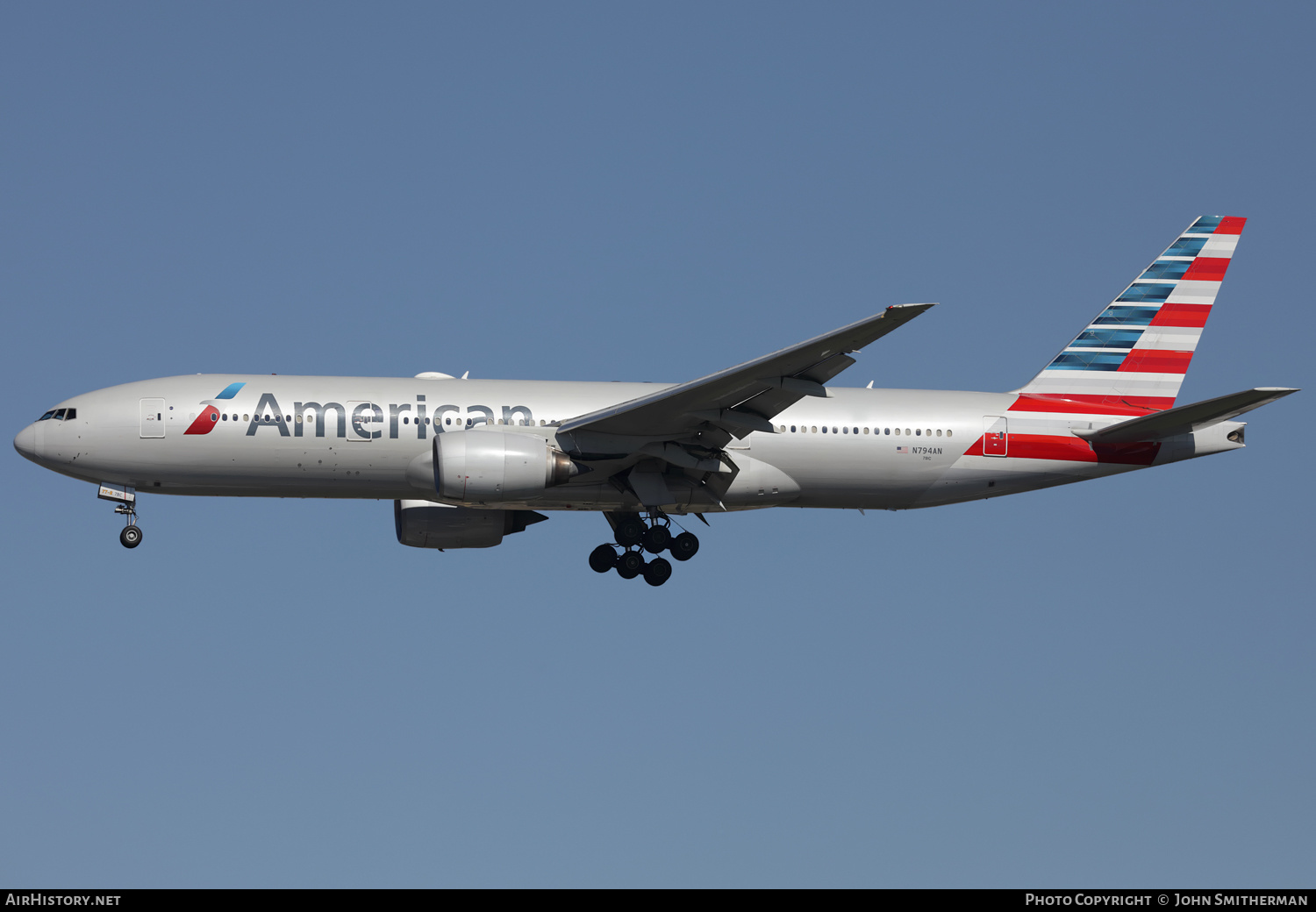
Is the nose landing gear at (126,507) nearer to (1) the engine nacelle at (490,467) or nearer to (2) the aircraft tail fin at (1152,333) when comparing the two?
(1) the engine nacelle at (490,467)

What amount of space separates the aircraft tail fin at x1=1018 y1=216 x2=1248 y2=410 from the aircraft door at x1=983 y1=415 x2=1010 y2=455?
173 centimetres

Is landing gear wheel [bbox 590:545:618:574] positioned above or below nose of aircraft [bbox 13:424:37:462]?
below

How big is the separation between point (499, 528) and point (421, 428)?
4.68 metres

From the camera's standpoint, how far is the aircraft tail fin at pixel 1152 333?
3578cm

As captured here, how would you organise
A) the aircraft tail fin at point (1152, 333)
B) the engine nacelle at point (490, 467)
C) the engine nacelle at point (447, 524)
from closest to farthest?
the engine nacelle at point (490, 467) → the engine nacelle at point (447, 524) → the aircraft tail fin at point (1152, 333)

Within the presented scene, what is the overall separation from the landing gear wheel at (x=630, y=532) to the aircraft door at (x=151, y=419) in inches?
402

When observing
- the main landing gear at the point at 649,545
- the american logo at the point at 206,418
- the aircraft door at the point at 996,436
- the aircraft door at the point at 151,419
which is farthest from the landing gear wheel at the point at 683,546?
the aircraft door at the point at 151,419

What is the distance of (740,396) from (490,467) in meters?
5.32

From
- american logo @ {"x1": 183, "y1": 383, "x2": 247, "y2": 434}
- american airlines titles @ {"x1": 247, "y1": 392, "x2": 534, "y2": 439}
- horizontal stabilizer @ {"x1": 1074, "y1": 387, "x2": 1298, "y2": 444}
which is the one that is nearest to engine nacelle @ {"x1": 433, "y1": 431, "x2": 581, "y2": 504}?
american airlines titles @ {"x1": 247, "y1": 392, "x2": 534, "y2": 439}

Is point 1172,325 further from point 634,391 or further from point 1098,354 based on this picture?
point 634,391

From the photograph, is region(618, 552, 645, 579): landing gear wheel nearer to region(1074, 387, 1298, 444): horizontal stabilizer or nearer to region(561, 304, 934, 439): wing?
region(561, 304, 934, 439): wing

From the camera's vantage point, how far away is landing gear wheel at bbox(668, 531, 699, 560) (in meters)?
33.8
